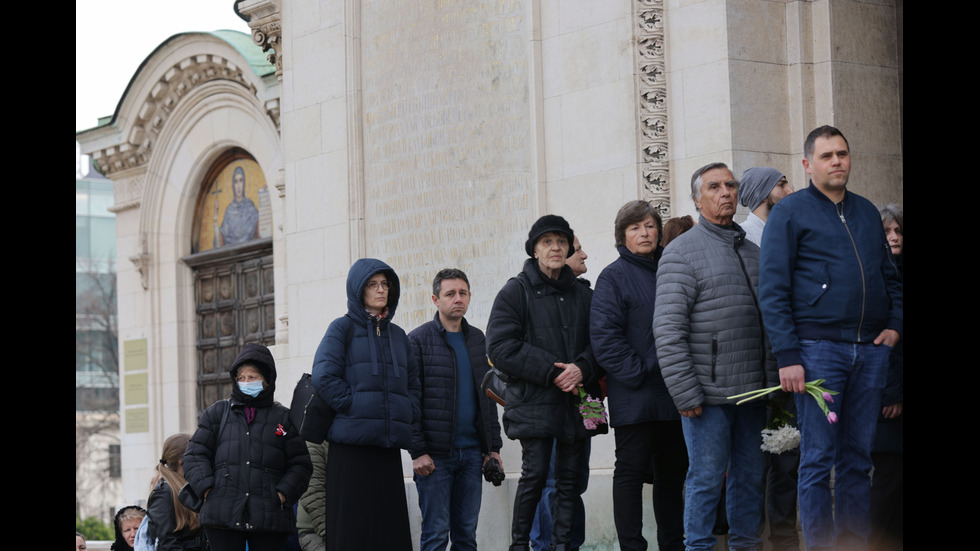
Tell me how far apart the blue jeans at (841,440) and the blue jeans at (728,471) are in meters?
0.51

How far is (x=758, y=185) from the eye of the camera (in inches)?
324

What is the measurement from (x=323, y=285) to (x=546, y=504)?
4727mm

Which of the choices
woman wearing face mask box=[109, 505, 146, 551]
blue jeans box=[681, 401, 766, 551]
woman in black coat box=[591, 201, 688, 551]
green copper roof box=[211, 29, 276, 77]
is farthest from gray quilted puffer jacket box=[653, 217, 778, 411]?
green copper roof box=[211, 29, 276, 77]

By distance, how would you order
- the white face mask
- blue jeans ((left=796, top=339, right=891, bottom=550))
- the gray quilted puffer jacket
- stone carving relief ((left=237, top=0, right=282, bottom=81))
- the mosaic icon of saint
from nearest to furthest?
blue jeans ((left=796, top=339, right=891, bottom=550)), the gray quilted puffer jacket, the white face mask, stone carving relief ((left=237, top=0, right=282, bottom=81)), the mosaic icon of saint

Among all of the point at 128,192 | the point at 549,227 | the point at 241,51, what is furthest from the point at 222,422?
the point at 128,192

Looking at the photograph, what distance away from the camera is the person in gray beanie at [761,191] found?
26.8 ft

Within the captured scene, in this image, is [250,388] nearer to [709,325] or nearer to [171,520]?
[171,520]

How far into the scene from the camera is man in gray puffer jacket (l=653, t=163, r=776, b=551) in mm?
7102

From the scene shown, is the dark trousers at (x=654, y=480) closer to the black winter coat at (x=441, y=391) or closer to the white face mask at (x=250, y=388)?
the black winter coat at (x=441, y=391)

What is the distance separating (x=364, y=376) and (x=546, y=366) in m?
1.14

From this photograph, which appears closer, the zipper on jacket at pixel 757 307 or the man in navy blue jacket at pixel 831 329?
the man in navy blue jacket at pixel 831 329

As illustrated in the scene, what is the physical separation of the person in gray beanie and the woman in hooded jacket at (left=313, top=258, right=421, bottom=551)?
227 centimetres

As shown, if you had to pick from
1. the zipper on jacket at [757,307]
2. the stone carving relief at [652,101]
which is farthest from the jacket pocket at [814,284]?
the stone carving relief at [652,101]

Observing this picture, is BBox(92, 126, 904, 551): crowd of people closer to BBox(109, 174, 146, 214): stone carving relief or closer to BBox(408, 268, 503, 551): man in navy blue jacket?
BBox(408, 268, 503, 551): man in navy blue jacket
